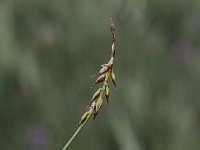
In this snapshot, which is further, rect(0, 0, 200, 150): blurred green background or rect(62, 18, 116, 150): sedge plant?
rect(0, 0, 200, 150): blurred green background

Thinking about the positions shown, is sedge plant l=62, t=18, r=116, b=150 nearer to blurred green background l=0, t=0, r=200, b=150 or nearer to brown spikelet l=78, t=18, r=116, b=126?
brown spikelet l=78, t=18, r=116, b=126

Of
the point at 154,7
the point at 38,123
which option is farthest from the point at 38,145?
the point at 154,7

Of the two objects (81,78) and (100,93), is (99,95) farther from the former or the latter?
(81,78)

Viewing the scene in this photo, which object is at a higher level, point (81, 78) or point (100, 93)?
point (100, 93)

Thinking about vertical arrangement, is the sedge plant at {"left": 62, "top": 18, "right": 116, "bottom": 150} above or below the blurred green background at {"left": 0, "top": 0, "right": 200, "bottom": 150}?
above

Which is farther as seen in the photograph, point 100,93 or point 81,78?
point 81,78

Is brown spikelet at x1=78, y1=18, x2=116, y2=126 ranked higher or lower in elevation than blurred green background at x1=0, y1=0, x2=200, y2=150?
higher

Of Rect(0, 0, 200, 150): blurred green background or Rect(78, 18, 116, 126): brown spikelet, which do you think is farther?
Rect(0, 0, 200, 150): blurred green background

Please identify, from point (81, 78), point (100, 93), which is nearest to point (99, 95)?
point (100, 93)

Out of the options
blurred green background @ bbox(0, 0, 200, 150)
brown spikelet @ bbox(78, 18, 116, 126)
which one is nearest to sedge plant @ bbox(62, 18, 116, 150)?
brown spikelet @ bbox(78, 18, 116, 126)
